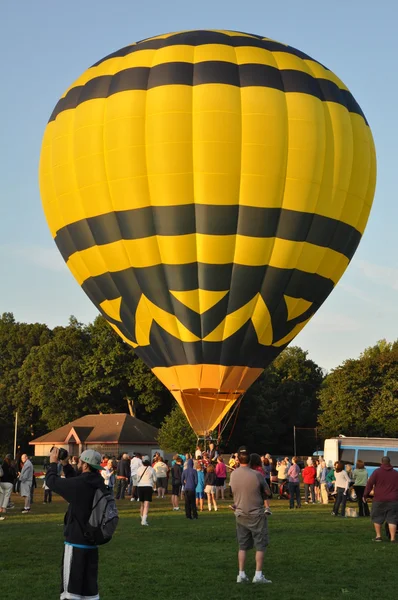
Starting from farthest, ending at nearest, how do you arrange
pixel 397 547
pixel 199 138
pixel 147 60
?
1. pixel 147 60
2. pixel 199 138
3. pixel 397 547

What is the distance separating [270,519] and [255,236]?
726 cm

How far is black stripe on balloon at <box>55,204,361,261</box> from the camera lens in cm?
2294

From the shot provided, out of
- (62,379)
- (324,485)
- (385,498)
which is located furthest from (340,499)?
(62,379)

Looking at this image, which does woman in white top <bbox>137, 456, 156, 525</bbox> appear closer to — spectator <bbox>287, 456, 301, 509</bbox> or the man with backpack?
spectator <bbox>287, 456, 301, 509</bbox>

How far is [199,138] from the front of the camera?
2291cm

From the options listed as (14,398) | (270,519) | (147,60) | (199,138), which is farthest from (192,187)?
(14,398)

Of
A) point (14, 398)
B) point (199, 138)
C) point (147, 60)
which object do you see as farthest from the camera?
point (14, 398)

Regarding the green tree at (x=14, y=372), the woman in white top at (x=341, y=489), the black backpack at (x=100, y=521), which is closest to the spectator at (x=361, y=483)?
the woman in white top at (x=341, y=489)

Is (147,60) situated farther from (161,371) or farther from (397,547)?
(397,547)

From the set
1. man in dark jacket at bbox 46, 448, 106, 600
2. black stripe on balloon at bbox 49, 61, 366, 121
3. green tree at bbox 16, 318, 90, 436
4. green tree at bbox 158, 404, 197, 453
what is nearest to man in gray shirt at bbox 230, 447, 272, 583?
man in dark jacket at bbox 46, 448, 106, 600

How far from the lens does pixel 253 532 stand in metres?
11.0

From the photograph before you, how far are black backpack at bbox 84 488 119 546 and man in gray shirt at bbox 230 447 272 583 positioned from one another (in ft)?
12.6

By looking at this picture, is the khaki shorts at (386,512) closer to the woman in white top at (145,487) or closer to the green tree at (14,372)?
the woman in white top at (145,487)

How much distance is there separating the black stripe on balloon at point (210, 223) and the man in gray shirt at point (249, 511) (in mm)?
12329
